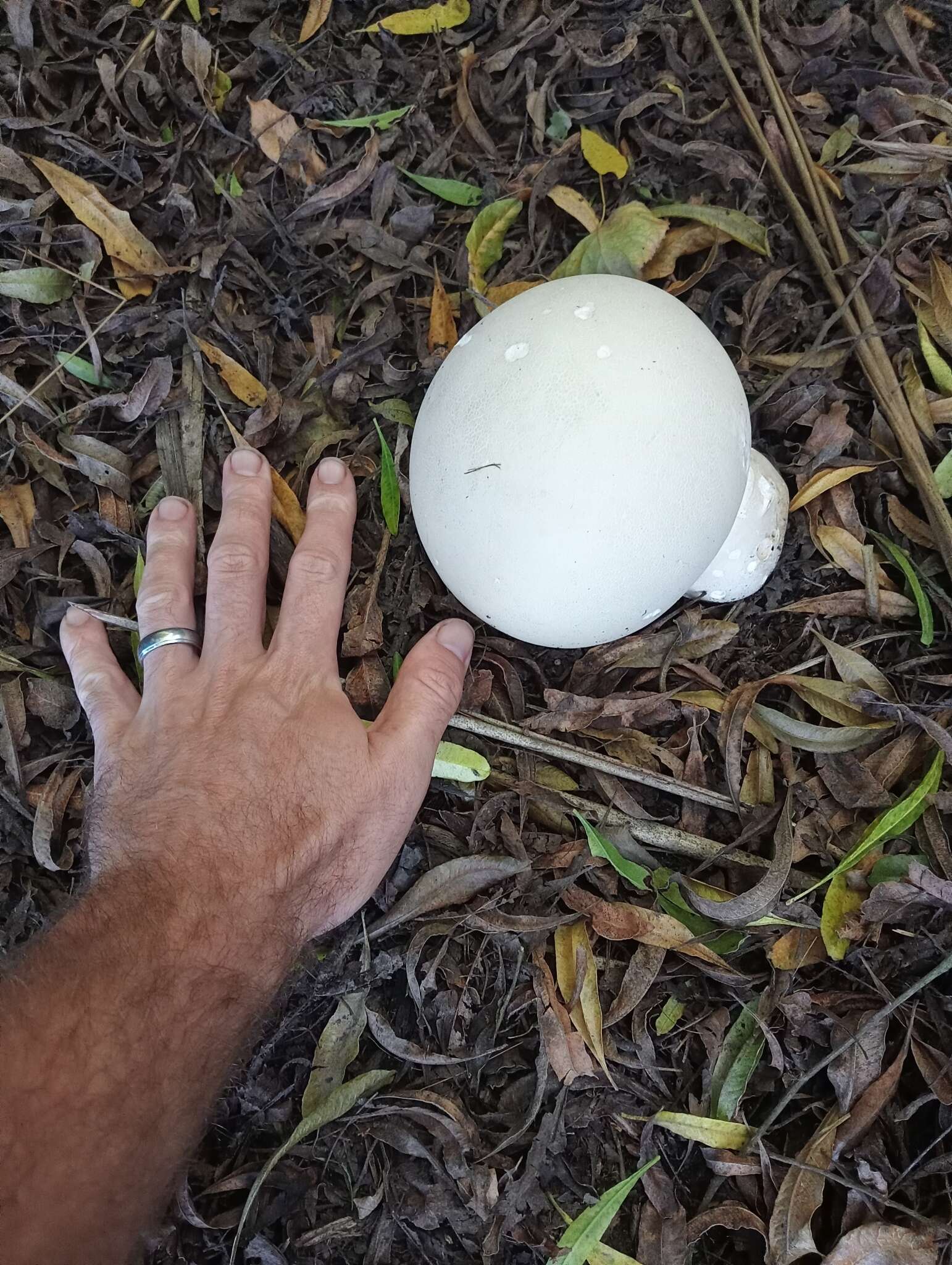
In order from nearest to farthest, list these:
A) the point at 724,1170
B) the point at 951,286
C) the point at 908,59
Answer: the point at 724,1170
the point at 951,286
the point at 908,59

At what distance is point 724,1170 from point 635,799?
2.03 feet

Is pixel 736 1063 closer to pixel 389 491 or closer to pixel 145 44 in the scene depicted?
pixel 389 491

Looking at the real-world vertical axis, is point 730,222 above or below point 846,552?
above

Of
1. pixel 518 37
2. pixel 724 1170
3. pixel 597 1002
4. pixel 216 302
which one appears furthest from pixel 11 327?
pixel 724 1170

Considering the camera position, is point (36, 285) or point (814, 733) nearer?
point (814, 733)

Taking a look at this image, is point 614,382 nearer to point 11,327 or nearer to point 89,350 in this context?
point 89,350

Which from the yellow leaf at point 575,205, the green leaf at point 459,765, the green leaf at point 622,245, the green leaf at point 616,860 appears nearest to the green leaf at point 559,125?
the yellow leaf at point 575,205

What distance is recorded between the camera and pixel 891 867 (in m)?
1.53

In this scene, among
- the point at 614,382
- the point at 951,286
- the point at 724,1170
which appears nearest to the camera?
the point at 614,382

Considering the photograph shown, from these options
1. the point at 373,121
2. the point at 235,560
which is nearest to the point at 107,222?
the point at 373,121

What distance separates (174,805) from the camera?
1.46 m

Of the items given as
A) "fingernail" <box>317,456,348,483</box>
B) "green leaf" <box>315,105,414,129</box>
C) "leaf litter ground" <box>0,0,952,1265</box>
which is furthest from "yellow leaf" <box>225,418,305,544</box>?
"green leaf" <box>315,105,414,129</box>

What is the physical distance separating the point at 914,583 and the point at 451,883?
105cm

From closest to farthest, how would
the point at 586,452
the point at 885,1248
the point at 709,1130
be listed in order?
1. the point at 586,452
2. the point at 885,1248
3. the point at 709,1130
